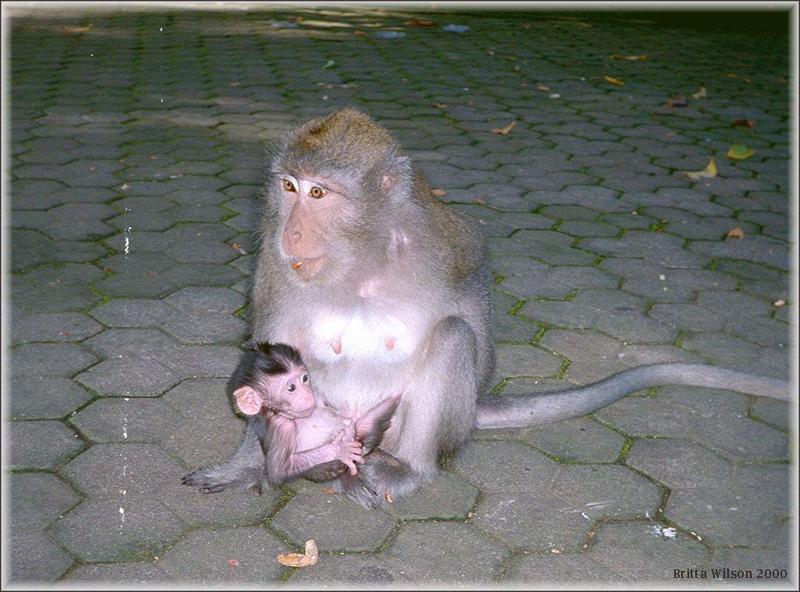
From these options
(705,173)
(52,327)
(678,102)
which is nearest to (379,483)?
(52,327)

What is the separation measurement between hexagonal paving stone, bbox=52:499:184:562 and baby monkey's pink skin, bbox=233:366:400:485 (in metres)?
0.35

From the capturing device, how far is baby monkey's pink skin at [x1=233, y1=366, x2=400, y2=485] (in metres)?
2.79

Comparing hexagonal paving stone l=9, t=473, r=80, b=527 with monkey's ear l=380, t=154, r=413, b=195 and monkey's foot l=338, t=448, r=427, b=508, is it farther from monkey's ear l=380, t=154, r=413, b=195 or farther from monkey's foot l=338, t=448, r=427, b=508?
monkey's ear l=380, t=154, r=413, b=195

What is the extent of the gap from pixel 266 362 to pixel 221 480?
1.40ft

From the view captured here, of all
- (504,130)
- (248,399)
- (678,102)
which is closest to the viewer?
(248,399)

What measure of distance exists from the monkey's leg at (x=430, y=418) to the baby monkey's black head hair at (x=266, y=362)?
37 centimetres

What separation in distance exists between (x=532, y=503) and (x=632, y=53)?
8.10 m

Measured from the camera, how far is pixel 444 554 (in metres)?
2.67

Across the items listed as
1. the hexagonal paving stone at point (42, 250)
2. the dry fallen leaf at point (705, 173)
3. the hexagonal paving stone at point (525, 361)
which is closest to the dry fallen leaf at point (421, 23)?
the dry fallen leaf at point (705, 173)

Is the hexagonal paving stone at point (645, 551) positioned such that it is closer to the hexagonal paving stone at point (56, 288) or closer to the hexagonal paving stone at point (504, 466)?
the hexagonal paving stone at point (504, 466)

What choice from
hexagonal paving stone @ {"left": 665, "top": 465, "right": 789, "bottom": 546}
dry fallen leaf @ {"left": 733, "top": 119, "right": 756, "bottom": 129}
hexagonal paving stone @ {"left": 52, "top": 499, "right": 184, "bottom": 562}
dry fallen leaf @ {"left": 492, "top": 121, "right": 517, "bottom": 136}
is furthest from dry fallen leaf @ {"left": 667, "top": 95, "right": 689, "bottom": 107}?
hexagonal paving stone @ {"left": 52, "top": 499, "right": 184, "bottom": 562}

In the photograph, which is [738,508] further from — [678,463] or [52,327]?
[52,327]

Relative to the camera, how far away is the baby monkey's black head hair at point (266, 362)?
279 centimetres

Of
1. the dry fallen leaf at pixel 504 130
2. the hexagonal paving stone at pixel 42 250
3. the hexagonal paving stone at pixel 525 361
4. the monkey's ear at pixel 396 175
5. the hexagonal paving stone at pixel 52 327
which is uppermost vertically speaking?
the monkey's ear at pixel 396 175
